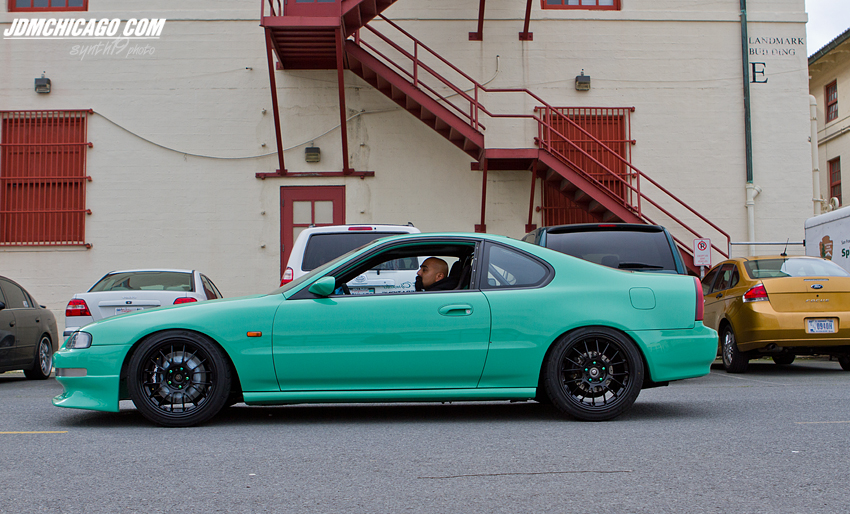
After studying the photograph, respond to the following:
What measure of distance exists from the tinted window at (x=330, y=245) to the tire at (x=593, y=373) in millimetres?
3266

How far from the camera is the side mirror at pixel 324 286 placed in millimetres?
5469

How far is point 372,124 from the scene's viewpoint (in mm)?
16094

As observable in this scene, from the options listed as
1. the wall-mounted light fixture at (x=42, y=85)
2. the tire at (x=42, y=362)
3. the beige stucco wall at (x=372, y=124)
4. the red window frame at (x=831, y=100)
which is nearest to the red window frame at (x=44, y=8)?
the beige stucco wall at (x=372, y=124)

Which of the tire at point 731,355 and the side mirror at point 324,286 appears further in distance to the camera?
the tire at point 731,355

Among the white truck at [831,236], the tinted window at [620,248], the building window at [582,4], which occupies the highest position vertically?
the building window at [582,4]

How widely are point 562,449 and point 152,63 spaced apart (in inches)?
563

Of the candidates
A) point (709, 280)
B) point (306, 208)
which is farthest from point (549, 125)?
point (306, 208)

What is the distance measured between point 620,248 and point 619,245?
0.11 feet

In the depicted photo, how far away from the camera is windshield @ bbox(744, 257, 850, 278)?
9.77 meters

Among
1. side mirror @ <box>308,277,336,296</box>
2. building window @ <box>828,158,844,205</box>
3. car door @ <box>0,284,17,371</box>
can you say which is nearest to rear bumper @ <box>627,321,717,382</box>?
side mirror @ <box>308,277,336,296</box>

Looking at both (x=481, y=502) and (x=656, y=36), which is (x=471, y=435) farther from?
(x=656, y=36)

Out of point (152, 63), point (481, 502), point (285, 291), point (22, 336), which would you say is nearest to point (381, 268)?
point (285, 291)

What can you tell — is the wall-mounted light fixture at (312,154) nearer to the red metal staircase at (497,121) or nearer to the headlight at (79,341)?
the red metal staircase at (497,121)

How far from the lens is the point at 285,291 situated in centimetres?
565
